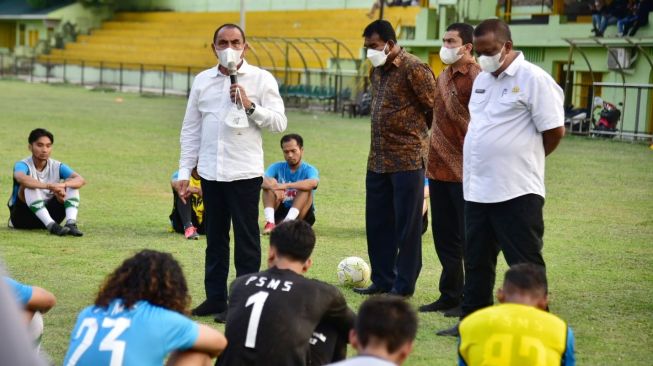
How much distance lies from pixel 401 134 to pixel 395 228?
0.74 meters

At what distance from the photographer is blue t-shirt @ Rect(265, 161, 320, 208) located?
1130cm

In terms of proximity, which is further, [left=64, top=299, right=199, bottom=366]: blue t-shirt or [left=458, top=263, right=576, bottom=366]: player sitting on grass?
[left=458, top=263, right=576, bottom=366]: player sitting on grass

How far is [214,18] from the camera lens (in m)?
61.1

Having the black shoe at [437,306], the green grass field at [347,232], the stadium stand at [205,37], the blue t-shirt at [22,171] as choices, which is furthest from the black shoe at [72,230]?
the stadium stand at [205,37]

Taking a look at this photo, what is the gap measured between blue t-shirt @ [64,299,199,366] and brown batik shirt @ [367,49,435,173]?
Result: 3.93 meters

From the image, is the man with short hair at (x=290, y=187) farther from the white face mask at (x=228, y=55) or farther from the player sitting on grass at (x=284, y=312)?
the player sitting on grass at (x=284, y=312)

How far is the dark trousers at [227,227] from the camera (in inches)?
281

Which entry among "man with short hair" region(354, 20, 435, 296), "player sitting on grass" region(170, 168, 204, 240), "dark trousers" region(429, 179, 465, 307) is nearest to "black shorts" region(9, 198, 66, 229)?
"player sitting on grass" region(170, 168, 204, 240)

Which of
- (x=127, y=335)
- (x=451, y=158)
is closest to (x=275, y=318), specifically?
(x=127, y=335)

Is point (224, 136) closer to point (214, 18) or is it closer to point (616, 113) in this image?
point (616, 113)

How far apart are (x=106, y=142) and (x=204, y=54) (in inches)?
1359

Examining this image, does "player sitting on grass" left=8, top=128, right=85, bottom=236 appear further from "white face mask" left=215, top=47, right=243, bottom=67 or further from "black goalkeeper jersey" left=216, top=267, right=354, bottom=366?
"black goalkeeper jersey" left=216, top=267, right=354, bottom=366

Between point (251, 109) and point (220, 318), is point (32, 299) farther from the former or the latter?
point (251, 109)

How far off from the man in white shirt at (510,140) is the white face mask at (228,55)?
5.28 ft
